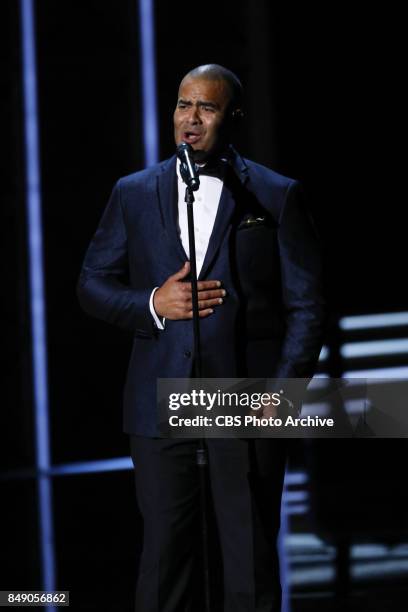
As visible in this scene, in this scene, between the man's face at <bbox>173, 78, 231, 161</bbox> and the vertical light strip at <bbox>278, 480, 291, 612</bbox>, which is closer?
the man's face at <bbox>173, 78, 231, 161</bbox>

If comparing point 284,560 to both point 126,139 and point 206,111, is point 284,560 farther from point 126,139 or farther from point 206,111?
point 126,139

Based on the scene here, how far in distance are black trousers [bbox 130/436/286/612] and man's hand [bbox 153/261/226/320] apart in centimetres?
27

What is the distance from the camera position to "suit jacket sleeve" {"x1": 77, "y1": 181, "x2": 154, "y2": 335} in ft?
8.06

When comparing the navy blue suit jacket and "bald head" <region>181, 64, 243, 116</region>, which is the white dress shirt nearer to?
the navy blue suit jacket

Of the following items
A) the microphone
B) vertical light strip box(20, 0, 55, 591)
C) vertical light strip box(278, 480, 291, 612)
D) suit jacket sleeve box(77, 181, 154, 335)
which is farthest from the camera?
vertical light strip box(20, 0, 55, 591)

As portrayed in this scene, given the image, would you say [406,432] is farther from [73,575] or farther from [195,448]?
[73,575]

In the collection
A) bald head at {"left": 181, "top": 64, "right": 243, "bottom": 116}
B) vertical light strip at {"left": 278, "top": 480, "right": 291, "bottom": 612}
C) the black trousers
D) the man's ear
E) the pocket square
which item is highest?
bald head at {"left": 181, "top": 64, "right": 243, "bottom": 116}

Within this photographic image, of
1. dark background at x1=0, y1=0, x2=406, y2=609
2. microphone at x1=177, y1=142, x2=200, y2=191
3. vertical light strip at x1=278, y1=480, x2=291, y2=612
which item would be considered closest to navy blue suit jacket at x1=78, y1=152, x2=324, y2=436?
microphone at x1=177, y1=142, x2=200, y2=191

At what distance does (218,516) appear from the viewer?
2.40m

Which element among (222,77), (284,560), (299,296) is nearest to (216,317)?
(299,296)

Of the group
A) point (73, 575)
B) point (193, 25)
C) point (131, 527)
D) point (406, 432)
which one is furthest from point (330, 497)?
point (193, 25)

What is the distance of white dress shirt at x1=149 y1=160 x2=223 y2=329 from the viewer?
7.91 ft

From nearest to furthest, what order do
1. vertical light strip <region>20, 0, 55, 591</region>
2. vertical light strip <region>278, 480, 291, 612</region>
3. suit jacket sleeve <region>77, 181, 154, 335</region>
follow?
1. suit jacket sleeve <region>77, 181, 154, 335</region>
2. vertical light strip <region>278, 480, 291, 612</region>
3. vertical light strip <region>20, 0, 55, 591</region>

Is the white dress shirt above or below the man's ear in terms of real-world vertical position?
below
